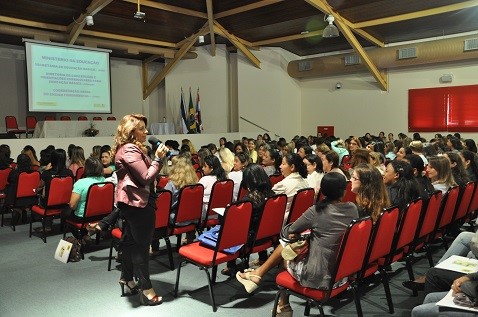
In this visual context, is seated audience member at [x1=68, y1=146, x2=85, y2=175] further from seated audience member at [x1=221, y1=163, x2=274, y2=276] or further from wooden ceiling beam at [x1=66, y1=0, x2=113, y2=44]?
wooden ceiling beam at [x1=66, y1=0, x2=113, y2=44]

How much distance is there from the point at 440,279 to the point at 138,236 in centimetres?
216

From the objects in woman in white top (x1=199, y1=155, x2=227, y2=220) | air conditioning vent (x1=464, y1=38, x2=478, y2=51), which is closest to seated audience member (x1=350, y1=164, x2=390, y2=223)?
woman in white top (x1=199, y1=155, x2=227, y2=220)

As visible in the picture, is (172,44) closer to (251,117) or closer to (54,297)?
(251,117)

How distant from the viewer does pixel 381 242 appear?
120 inches

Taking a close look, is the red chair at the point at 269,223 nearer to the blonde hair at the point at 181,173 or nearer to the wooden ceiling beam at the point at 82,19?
the blonde hair at the point at 181,173

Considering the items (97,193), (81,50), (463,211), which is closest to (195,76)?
(81,50)

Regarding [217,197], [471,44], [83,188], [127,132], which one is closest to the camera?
[127,132]

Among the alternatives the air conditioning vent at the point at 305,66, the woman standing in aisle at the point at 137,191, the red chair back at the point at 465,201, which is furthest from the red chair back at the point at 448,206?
the air conditioning vent at the point at 305,66

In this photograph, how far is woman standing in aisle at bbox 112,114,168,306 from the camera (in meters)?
3.10

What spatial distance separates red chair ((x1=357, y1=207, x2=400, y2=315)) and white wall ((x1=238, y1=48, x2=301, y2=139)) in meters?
12.2

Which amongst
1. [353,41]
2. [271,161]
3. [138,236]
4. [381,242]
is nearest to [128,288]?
[138,236]

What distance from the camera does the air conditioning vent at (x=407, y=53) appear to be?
12.6 m

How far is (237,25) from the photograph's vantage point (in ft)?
42.8

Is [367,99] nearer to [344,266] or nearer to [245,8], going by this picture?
[245,8]
